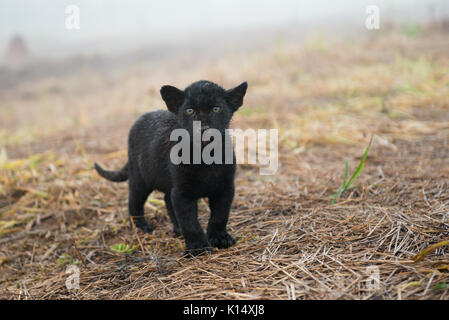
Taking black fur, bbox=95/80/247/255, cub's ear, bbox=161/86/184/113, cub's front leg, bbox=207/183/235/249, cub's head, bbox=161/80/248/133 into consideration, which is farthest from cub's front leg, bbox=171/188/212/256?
cub's ear, bbox=161/86/184/113

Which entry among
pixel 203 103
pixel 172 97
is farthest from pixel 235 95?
pixel 172 97

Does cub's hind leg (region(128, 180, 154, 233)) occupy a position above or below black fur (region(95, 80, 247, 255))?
below

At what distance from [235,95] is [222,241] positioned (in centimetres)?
119

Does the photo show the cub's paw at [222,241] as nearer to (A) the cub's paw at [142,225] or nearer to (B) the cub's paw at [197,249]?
(B) the cub's paw at [197,249]

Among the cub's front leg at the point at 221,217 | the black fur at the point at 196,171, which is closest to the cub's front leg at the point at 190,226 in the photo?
the black fur at the point at 196,171

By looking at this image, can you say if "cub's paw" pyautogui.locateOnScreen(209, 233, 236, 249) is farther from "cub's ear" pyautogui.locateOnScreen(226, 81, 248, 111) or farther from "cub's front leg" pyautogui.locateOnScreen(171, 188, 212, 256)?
"cub's ear" pyautogui.locateOnScreen(226, 81, 248, 111)

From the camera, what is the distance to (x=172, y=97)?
9.65 feet

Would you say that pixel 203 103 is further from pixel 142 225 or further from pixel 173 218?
pixel 142 225

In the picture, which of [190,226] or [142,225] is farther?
[142,225]

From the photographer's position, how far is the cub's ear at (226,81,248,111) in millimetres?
2970

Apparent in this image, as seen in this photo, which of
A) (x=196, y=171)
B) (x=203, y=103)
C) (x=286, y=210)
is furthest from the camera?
(x=286, y=210)

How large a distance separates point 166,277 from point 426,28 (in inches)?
596

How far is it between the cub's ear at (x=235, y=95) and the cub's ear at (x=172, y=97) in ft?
1.24

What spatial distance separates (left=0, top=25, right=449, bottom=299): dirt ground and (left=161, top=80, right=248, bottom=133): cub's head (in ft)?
3.25
